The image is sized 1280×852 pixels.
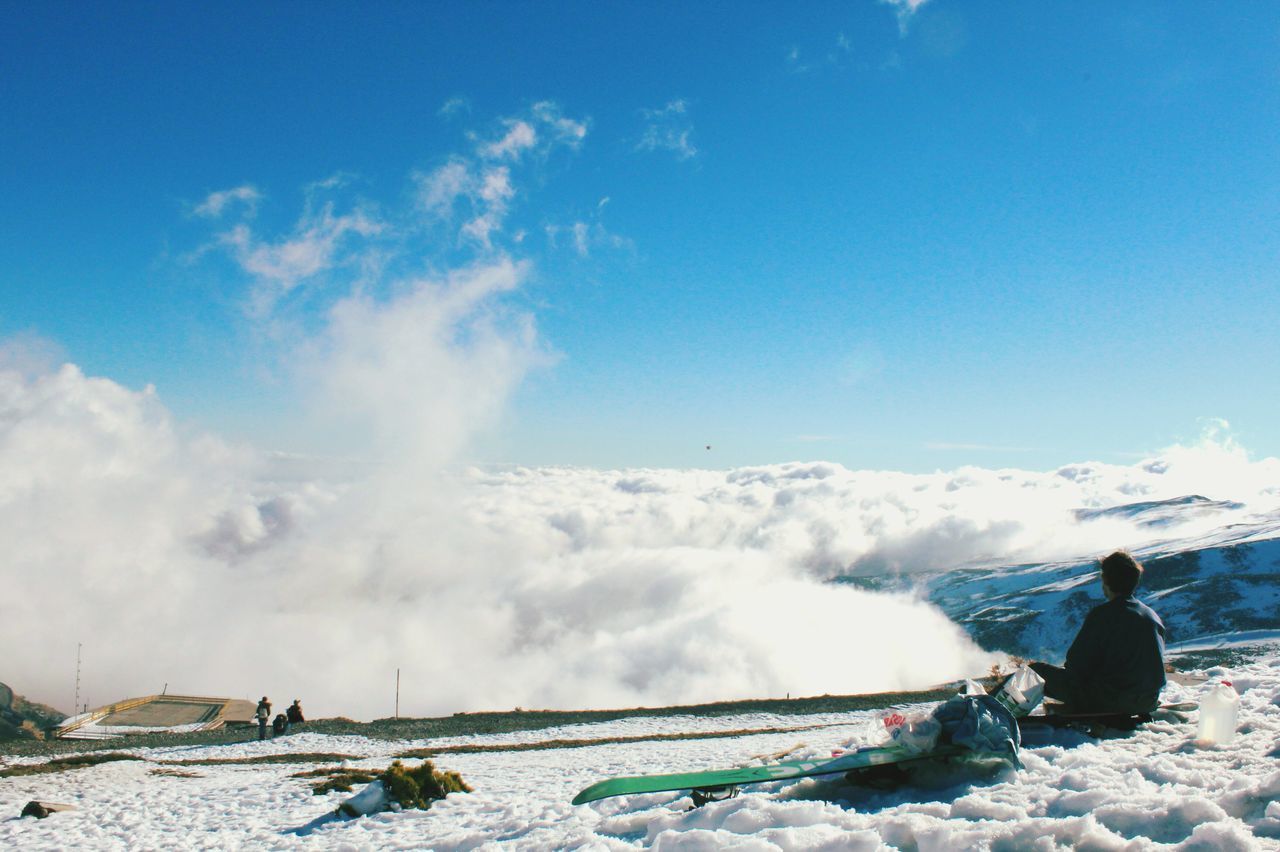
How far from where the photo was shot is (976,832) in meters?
6.20

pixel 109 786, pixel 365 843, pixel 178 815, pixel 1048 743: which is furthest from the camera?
pixel 109 786

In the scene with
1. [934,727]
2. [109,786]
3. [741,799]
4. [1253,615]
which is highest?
[934,727]

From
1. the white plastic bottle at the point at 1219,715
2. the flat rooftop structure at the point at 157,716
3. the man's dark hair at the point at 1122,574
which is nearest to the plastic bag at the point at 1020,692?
the man's dark hair at the point at 1122,574

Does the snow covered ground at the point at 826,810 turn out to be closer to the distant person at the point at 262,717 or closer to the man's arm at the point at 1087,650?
the man's arm at the point at 1087,650

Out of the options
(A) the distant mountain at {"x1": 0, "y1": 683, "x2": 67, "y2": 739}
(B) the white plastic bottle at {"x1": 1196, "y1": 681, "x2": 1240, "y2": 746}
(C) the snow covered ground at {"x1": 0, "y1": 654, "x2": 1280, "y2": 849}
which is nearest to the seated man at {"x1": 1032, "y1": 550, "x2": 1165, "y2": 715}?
(C) the snow covered ground at {"x1": 0, "y1": 654, "x2": 1280, "y2": 849}

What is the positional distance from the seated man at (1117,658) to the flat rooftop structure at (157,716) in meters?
58.3

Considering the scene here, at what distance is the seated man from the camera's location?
30.0 ft

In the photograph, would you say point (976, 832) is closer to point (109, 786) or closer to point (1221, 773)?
point (1221, 773)

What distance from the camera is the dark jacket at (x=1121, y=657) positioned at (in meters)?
9.14

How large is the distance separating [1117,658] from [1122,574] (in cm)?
103

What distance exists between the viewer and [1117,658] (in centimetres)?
927

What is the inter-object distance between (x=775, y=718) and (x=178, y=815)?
2406cm

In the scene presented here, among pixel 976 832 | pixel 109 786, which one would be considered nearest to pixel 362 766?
pixel 109 786

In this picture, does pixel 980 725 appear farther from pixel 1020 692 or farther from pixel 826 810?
pixel 826 810
